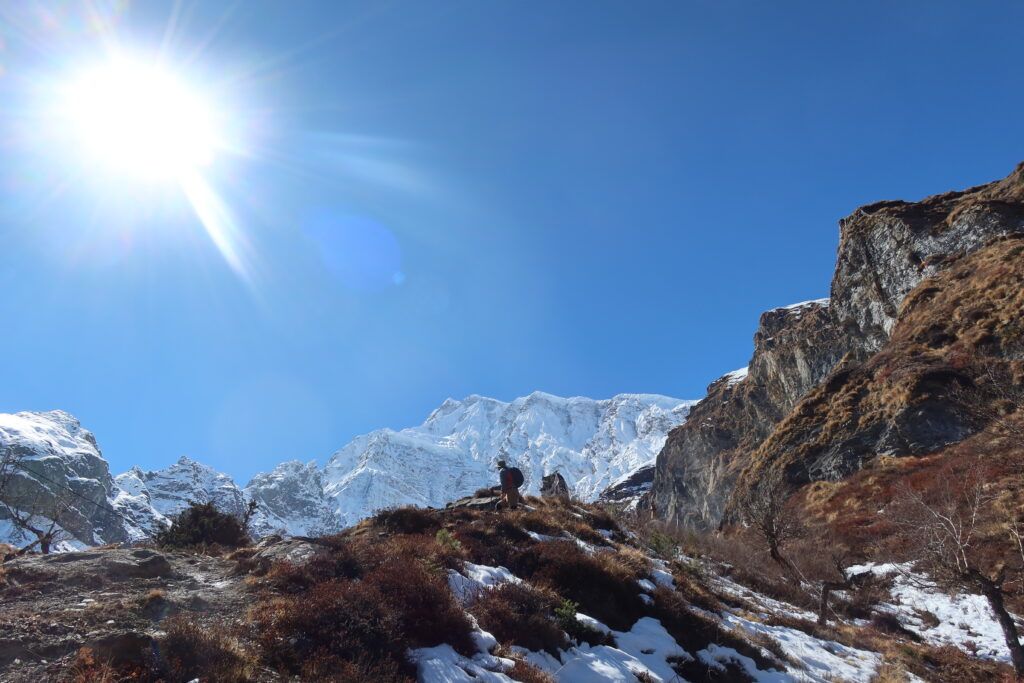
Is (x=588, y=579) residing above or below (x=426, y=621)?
below

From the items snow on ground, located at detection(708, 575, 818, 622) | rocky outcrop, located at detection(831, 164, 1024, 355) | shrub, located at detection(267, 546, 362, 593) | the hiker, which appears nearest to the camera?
shrub, located at detection(267, 546, 362, 593)

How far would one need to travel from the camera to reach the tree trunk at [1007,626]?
12406 millimetres

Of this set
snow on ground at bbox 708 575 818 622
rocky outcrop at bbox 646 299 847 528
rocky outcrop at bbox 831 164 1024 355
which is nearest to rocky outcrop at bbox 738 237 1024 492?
rocky outcrop at bbox 831 164 1024 355

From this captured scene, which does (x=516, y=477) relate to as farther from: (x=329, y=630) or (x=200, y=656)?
(x=200, y=656)

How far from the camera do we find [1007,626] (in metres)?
12.7

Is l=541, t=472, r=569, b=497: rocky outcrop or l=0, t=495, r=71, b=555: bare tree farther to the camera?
l=541, t=472, r=569, b=497: rocky outcrop

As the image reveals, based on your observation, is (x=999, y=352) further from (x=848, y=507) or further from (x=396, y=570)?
(x=396, y=570)

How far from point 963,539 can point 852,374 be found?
33.8 m

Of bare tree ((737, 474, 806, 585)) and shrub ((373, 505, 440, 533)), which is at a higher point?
shrub ((373, 505, 440, 533))

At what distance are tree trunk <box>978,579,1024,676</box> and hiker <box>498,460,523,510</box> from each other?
13.8 m

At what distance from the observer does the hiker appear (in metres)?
20.7

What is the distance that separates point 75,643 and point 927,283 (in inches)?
2458

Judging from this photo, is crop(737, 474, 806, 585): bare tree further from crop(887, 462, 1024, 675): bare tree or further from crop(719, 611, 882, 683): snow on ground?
crop(719, 611, 882, 683): snow on ground

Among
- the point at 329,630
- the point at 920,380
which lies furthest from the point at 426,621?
the point at 920,380
